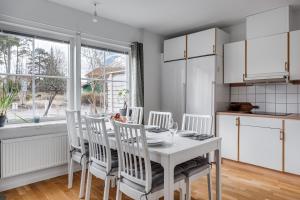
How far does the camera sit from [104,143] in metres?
2.02

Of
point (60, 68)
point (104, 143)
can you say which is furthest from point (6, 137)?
point (104, 143)

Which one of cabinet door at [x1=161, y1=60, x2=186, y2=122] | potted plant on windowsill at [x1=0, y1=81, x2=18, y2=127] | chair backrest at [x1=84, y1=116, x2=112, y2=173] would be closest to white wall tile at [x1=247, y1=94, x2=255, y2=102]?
cabinet door at [x1=161, y1=60, x2=186, y2=122]

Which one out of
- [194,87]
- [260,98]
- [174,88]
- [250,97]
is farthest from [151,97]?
[260,98]

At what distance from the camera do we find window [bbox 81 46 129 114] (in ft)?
11.5

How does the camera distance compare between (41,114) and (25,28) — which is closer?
(25,28)

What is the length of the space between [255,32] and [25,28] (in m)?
3.49

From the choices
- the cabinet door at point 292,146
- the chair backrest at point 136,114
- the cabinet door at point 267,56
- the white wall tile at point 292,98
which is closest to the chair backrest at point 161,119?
the chair backrest at point 136,114

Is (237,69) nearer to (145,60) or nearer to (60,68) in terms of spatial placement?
(145,60)

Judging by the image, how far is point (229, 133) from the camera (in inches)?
140

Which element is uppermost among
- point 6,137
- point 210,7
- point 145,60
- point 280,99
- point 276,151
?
point 210,7

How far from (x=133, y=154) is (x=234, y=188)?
5.48 feet

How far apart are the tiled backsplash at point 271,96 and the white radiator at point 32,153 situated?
315cm

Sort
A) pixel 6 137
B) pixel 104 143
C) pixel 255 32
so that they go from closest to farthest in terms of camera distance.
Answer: pixel 104 143 → pixel 6 137 → pixel 255 32

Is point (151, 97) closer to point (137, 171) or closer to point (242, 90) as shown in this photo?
point (242, 90)
